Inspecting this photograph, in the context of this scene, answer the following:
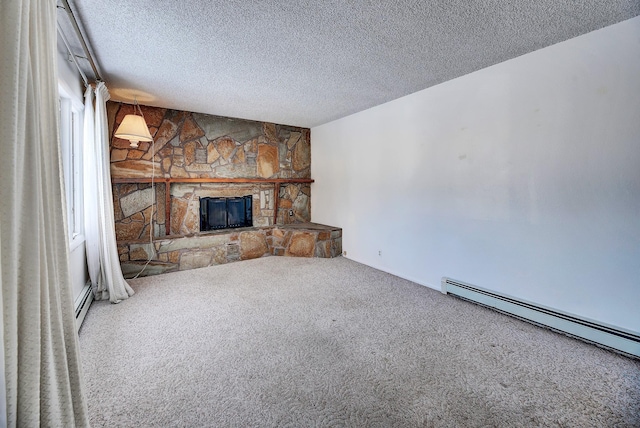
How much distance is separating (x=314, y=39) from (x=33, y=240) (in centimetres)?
214

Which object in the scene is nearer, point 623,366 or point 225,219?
point 623,366

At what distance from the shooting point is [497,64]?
8.87ft

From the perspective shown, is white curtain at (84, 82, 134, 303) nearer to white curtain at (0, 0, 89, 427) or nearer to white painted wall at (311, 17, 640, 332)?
white curtain at (0, 0, 89, 427)

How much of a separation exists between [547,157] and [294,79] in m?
2.46

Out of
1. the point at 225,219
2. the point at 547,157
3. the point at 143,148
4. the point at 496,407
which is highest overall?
the point at 143,148

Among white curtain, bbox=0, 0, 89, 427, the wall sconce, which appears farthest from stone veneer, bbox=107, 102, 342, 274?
white curtain, bbox=0, 0, 89, 427

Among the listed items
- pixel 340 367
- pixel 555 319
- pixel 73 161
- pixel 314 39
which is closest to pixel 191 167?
pixel 73 161

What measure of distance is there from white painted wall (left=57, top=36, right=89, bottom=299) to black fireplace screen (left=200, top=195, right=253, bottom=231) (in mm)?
1681

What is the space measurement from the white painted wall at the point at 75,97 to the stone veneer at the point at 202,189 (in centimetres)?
73

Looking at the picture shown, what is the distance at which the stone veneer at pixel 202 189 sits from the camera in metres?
3.96

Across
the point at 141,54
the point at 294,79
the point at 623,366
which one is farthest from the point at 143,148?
the point at 623,366

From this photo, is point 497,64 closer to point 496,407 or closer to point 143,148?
point 496,407

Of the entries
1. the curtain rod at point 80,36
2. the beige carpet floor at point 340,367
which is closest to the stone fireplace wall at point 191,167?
the curtain rod at point 80,36

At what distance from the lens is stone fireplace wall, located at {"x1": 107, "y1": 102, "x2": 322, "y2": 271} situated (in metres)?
3.95
